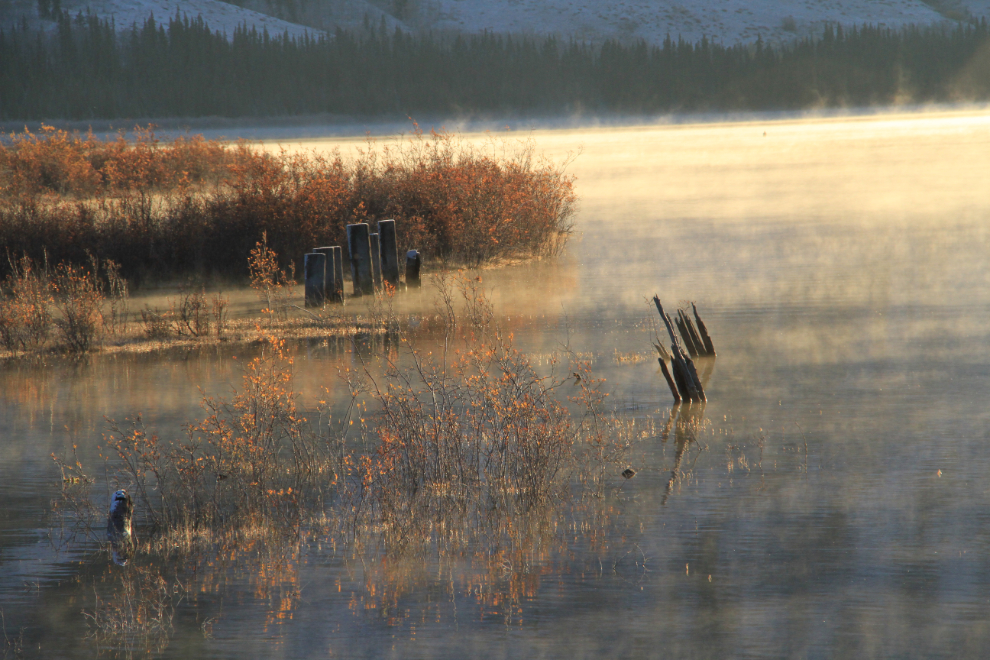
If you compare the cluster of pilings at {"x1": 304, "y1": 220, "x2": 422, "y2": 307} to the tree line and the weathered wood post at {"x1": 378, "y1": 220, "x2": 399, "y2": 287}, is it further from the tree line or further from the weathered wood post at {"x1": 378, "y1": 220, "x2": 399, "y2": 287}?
the tree line

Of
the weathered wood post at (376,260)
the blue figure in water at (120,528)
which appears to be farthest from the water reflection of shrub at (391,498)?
the weathered wood post at (376,260)

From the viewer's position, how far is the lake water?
23.1 ft

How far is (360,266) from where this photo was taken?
66.2 feet

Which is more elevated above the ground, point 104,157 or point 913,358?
point 104,157

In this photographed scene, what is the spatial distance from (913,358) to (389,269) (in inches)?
384

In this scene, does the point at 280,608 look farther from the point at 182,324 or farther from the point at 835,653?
the point at 182,324

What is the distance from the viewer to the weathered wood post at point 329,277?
1900cm

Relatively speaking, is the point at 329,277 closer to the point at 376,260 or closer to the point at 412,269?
the point at 376,260

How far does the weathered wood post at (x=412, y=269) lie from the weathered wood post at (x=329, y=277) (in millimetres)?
2009

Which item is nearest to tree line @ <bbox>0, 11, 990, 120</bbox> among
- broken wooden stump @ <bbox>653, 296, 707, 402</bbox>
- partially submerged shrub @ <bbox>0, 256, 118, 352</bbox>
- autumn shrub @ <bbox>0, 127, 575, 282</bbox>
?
autumn shrub @ <bbox>0, 127, 575, 282</bbox>

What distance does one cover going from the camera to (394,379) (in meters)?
13.7

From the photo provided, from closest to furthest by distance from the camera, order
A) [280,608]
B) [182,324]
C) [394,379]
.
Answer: [280,608] < [394,379] < [182,324]

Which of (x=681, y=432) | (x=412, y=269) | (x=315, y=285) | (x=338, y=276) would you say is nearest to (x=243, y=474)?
(x=681, y=432)

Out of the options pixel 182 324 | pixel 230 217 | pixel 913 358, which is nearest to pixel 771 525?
pixel 913 358
